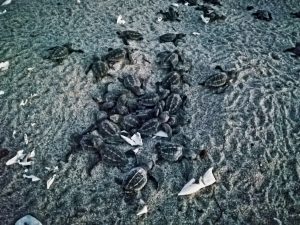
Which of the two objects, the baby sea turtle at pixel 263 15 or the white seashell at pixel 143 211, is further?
the baby sea turtle at pixel 263 15

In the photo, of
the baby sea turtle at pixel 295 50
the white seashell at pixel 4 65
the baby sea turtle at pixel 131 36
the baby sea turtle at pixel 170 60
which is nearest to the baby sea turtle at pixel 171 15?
the baby sea turtle at pixel 131 36

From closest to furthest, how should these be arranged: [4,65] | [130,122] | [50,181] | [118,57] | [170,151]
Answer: [50,181]
[170,151]
[130,122]
[118,57]
[4,65]

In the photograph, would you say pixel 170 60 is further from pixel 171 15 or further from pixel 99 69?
pixel 171 15

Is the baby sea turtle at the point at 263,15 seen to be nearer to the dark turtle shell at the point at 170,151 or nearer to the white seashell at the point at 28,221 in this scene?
the dark turtle shell at the point at 170,151

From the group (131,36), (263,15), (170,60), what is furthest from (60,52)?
(263,15)

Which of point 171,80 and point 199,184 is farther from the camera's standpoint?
point 171,80

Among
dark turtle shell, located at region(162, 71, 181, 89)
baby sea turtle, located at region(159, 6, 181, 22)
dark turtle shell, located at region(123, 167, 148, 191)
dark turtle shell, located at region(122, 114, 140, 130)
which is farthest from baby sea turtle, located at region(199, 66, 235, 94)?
baby sea turtle, located at region(159, 6, 181, 22)

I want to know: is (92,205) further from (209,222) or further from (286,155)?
(286,155)
